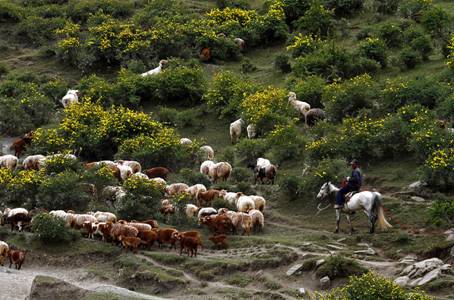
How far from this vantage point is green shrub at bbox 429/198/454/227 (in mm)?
22094

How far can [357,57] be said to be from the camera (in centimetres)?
3578

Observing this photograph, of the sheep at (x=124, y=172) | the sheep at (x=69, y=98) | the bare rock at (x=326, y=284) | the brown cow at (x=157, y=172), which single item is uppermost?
the bare rock at (x=326, y=284)

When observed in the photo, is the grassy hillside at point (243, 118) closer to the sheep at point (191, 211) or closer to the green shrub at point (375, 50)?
the green shrub at point (375, 50)

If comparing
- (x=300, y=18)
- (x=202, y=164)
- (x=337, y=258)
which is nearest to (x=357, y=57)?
(x=300, y=18)

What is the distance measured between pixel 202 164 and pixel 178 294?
29.7 ft

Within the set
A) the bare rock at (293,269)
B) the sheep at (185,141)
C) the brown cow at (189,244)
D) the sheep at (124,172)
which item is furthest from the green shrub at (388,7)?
the bare rock at (293,269)

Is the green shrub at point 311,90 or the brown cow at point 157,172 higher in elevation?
the green shrub at point 311,90

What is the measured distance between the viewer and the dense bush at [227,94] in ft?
113

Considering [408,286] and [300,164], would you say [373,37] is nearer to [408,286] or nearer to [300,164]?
[300,164]

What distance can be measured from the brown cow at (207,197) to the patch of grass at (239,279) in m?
5.15

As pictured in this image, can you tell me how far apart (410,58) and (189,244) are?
1619 cm

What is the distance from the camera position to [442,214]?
22203mm

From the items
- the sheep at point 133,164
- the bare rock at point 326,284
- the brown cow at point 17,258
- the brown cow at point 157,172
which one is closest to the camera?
the bare rock at point 326,284

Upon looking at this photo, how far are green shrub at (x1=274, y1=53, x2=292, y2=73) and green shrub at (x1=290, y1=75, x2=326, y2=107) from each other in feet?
13.5
